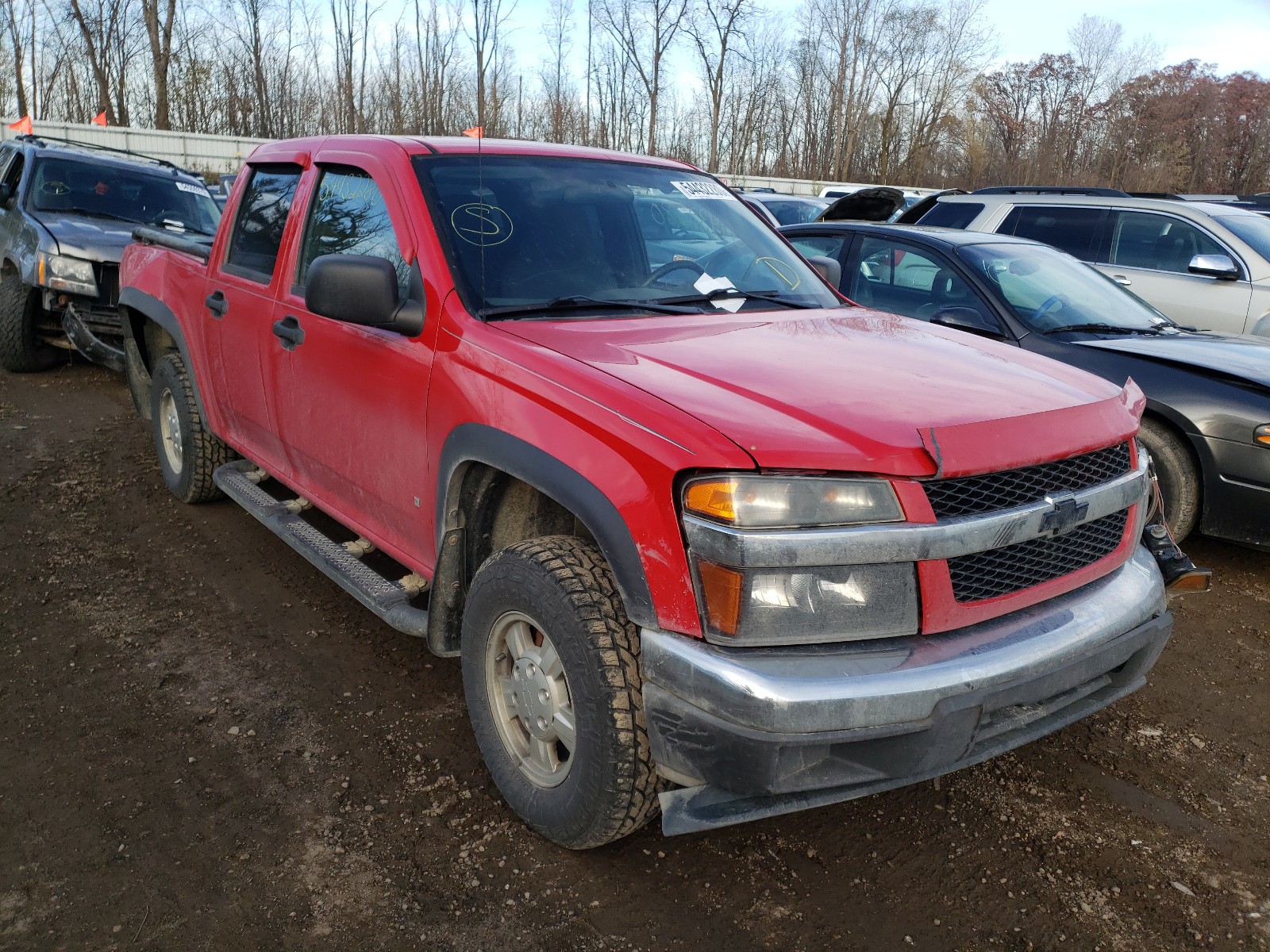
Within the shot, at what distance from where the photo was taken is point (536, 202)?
10.5ft

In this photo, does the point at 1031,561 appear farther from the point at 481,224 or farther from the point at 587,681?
the point at 481,224

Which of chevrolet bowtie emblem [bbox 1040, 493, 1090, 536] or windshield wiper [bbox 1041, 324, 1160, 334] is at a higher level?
windshield wiper [bbox 1041, 324, 1160, 334]

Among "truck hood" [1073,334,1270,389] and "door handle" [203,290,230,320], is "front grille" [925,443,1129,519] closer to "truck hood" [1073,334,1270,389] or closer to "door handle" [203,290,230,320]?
"truck hood" [1073,334,1270,389]

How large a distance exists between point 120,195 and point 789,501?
28.5 ft

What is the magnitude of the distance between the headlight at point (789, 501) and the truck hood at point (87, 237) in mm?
6903

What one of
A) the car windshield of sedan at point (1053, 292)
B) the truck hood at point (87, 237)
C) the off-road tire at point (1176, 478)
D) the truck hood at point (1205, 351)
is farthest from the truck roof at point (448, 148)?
the truck hood at point (87, 237)

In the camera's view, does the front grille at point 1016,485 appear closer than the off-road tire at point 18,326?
Yes

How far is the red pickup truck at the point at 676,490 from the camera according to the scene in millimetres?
2066

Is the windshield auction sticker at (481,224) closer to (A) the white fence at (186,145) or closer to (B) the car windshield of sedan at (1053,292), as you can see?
(B) the car windshield of sedan at (1053,292)

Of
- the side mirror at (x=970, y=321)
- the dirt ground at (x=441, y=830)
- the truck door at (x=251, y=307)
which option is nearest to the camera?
the dirt ground at (x=441, y=830)

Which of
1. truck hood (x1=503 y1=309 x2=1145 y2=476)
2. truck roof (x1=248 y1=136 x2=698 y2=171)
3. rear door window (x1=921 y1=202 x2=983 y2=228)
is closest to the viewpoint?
truck hood (x1=503 y1=309 x2=1145 y2=476)

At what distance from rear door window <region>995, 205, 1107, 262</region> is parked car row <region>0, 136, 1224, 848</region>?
15.1 feet

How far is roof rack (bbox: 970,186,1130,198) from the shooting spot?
7742mm

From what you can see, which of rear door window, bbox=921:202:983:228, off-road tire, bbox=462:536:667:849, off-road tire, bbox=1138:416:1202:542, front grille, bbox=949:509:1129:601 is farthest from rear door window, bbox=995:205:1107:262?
off-road tire, bbox=462:536:667:849
